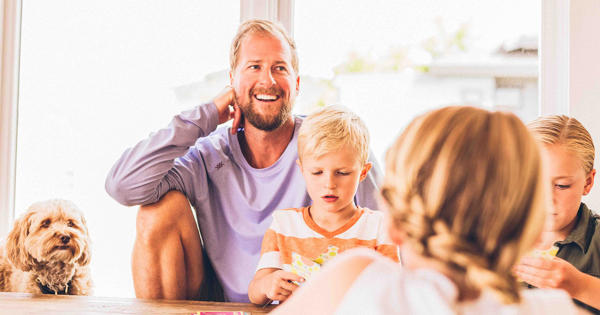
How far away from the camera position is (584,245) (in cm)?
153

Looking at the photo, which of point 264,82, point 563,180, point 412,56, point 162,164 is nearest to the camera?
point 563,180

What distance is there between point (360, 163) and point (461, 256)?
2.71ft

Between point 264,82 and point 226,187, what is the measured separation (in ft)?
1.35

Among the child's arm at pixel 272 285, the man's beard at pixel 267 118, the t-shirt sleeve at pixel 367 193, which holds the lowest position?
the child's arm at pixel 272 285

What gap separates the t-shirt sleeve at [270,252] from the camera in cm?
164

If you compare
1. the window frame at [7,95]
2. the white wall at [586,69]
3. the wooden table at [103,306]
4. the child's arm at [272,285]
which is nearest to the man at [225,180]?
the wooden table at [103,306]

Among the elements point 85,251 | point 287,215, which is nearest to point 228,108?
point 287,215

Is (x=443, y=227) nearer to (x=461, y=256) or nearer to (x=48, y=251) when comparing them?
(x=461, y=256)

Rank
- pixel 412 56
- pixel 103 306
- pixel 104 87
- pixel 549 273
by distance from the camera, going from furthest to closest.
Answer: pixel 104 87
pixel 412 56
pixel 103 306
pixel 549 273

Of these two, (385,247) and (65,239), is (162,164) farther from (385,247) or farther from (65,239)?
(385,247)

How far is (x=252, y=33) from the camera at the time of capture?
197cm

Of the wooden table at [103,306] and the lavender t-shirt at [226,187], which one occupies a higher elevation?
the lavender t-shirt at [226,187]

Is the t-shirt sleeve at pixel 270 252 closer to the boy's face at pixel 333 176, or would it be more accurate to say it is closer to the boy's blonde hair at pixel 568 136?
the boy's face at pixel 333 176

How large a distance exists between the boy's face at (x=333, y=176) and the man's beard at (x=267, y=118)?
0.35 meters
